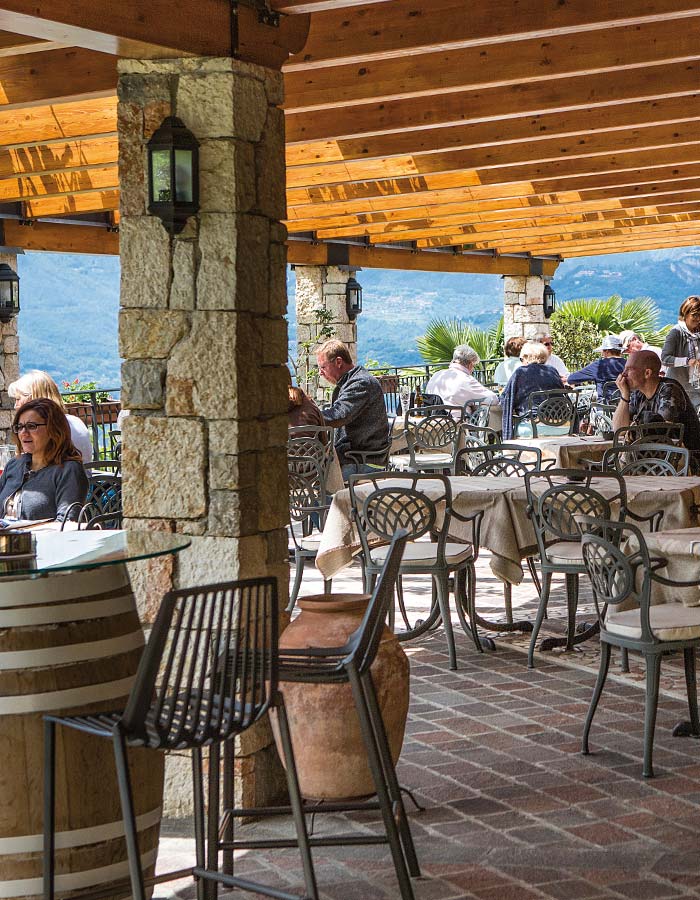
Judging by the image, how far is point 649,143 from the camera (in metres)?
7.93

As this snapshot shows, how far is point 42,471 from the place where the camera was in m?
4.93

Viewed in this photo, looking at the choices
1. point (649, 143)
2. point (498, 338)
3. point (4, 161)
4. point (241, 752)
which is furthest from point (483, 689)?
point (498, 338)

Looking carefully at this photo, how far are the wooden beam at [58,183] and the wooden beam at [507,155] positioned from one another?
1.38m

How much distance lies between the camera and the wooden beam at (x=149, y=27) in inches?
122

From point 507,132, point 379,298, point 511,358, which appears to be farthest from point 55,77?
point 379,298

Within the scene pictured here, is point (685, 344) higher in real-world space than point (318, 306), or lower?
lower

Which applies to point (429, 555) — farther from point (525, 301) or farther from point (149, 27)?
point (525, 301)

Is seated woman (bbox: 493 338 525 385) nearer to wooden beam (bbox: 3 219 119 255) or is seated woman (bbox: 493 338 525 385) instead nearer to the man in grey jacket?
wooden beam (bbox: 3 219 119 255)

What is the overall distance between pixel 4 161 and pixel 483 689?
5.21m

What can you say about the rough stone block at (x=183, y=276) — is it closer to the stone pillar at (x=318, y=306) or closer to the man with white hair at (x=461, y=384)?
the man with white hair at (x=461, y=384)

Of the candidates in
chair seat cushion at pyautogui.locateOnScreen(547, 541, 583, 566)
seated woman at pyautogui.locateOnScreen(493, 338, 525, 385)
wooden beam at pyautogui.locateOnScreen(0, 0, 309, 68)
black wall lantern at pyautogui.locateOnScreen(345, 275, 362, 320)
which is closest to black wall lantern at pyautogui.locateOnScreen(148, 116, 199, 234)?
wooden beam at pyautogui.locateOnScreen(0, 0, 309, 68)

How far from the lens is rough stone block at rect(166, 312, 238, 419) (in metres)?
3.48

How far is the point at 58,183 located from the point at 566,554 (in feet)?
17.1

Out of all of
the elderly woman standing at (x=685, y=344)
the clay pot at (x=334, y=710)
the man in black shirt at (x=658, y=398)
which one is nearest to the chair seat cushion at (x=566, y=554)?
the man in black shirt at (x=658, y=398)
